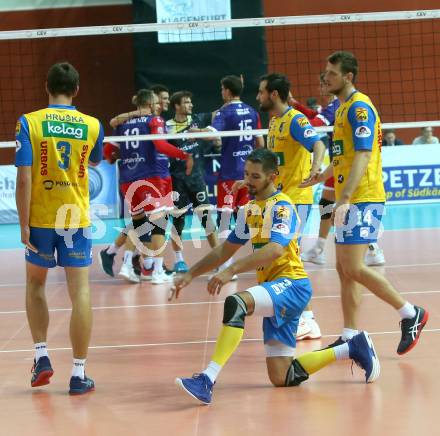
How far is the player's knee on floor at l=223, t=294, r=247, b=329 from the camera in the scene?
4.79 m

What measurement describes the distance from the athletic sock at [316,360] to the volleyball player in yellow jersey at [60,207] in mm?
1279

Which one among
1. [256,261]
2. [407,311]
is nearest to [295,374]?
[256,261]

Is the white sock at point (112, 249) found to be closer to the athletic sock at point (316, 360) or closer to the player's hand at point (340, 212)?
the player's hand at point (340, 212)

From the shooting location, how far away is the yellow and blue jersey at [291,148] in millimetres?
6844

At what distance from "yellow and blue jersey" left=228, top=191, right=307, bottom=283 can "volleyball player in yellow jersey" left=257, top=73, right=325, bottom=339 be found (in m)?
1.55

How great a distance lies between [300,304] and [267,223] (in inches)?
20.1

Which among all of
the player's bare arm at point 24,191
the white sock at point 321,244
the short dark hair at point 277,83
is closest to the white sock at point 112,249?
the white sock at point 321,244

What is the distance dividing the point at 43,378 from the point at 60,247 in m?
0.79

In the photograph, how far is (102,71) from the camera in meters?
19.0

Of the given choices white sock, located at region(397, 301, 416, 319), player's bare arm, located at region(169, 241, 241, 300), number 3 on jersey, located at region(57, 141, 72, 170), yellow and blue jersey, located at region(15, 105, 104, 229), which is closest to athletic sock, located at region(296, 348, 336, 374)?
player's bare arm, located at region(169, 241, 241, 300)

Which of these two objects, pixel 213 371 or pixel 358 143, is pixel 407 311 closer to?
pixel 358 143

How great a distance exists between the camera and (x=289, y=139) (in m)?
6.92

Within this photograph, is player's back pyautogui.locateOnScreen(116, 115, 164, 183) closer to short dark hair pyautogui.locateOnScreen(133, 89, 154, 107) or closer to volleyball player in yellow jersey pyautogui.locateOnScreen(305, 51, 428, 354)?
short dark hair pyautogui.locateOnScreen(133, 89, 154, 107)

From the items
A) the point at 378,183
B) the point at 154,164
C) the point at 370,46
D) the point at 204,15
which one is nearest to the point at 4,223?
the point at 204,15
